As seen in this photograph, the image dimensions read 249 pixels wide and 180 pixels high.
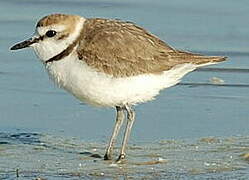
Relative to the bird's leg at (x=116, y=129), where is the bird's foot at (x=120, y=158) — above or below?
below

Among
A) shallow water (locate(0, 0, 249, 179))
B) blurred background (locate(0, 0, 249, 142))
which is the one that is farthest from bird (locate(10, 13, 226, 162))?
blurred background (locate(0, 0, 249, 142))

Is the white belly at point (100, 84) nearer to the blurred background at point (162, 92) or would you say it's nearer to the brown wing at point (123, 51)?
the brown wing at point (123, 51)

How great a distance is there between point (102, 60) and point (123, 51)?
174 mm

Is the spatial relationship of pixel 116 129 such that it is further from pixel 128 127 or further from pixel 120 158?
pixel 120 158

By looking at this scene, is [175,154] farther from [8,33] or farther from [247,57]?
[8,33]

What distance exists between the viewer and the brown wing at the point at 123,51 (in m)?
7.10

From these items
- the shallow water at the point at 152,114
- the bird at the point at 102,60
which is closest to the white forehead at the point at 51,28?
the bird at the point at 102,60

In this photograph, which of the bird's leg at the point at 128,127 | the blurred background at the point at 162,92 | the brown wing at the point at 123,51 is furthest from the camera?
the blurred background at the point at 162,92

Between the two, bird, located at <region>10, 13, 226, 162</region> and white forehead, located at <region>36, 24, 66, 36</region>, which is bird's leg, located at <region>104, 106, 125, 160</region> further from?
white forehead, located at <region>36, 24, 66, 36</region>

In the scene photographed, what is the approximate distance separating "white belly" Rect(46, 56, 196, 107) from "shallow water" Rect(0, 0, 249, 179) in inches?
16.7

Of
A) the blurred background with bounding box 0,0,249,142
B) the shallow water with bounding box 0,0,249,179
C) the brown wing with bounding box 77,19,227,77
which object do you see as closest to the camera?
the shallow water with bounding box 0,0,249,179

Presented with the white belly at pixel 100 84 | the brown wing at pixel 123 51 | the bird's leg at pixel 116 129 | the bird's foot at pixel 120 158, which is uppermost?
the brown wing at pixel 123 51

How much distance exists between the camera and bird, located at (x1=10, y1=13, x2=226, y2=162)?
7.07 meters

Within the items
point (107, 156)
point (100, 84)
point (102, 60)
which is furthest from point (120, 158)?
point (102, 60)
